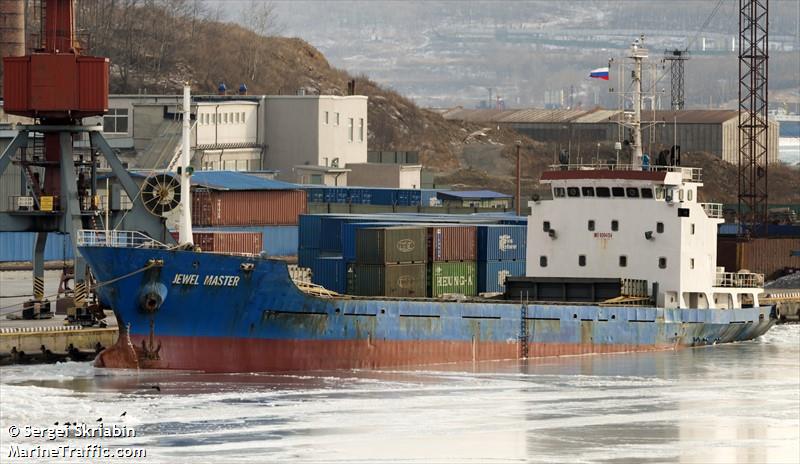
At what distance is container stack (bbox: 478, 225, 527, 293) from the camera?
5472 centimetres

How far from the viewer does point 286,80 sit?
130375 mm

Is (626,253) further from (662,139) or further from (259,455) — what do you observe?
(662,139)

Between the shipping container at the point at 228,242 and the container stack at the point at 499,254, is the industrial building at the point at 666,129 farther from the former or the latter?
the shipping container at the point at 228,242

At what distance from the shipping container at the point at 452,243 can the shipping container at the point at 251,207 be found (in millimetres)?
13570

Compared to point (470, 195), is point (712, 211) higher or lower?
lower

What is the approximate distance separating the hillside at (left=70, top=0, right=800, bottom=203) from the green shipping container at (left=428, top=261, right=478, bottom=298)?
5317cm

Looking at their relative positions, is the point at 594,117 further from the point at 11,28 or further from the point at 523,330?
the point at 523,330

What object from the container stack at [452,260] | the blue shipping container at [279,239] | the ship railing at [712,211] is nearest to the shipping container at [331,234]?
the container stack at [452,260]

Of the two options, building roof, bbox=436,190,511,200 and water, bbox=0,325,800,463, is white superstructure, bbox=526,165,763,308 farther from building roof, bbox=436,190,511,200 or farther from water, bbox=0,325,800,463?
building roof, bbox=436,190,511,200

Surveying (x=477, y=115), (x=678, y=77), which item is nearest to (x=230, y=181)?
(x=678, y=77)

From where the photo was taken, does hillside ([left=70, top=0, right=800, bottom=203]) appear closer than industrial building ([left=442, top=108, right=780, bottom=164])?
Yes

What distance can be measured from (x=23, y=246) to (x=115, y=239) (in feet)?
71.5

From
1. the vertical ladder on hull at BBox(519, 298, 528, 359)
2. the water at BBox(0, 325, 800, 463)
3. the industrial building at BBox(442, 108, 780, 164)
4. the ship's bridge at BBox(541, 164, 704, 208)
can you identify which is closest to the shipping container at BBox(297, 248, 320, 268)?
the water at BBox(0, 325, 800, 463)

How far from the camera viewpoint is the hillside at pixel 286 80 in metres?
118
